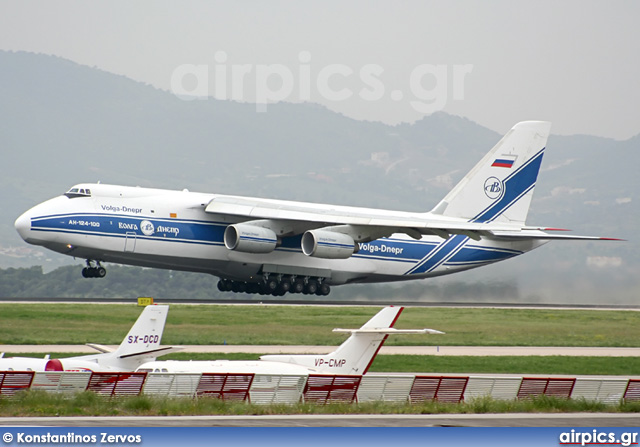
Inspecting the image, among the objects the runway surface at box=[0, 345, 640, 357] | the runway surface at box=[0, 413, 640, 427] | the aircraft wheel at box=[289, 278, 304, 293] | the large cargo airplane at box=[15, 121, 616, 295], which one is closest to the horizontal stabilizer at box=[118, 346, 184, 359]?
the runway surface at box=[0, 413, 640, 427]

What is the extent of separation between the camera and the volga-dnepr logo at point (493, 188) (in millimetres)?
49656

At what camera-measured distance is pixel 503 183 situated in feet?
164

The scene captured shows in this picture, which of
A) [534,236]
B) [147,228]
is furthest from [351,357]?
[534,236]

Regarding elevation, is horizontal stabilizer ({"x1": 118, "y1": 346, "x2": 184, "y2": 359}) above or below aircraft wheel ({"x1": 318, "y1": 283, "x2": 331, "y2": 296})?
above

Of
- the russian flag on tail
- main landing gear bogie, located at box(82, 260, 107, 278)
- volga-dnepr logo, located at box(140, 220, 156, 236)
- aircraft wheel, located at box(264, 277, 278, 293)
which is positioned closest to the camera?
volga-dnepr logo, located at box(140, 220, 156, 236)

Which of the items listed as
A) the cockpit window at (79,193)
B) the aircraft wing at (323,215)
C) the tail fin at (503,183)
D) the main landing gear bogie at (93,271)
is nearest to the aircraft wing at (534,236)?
the aircraft wing at (323,215)

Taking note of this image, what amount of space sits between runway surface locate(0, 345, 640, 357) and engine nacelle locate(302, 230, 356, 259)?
35.0ft

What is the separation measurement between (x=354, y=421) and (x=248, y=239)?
84.1ft

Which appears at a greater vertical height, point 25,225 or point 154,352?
point 154,352

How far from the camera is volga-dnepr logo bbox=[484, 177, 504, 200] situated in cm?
4966

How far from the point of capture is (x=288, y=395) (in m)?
19.0

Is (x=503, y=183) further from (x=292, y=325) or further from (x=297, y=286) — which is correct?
(x=292, y=325)

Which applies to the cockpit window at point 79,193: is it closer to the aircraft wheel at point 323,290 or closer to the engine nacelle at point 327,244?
the engine nacelle at point 327,244

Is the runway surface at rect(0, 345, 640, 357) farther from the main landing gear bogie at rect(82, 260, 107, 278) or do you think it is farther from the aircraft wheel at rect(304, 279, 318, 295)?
the aircraft wheel at rect(304, 279, 318, 295)
